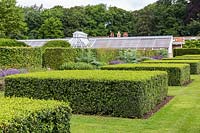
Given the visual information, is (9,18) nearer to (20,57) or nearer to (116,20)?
(20,57)

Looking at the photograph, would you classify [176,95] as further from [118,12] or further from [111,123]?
[118,12]

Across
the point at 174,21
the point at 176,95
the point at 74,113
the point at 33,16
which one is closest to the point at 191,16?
the point at 174,21

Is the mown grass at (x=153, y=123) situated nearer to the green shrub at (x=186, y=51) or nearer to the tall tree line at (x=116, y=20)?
the green shrub at (x=186, y=51)

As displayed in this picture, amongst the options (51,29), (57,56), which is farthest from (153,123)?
(51,29)

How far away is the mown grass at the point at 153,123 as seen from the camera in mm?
6797

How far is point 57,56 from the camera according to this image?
67.0ft

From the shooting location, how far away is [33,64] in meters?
18.7

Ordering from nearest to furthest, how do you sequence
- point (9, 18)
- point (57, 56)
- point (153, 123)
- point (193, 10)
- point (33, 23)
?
point (153, 123) < point (57, 56) < point (9, 18) < point (193, 10) < point (33, 23)

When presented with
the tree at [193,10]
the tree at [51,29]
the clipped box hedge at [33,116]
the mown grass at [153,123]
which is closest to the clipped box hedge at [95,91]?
the mown grass at [153,123]

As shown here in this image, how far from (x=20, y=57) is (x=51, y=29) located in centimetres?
4442

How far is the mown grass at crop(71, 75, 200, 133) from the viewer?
680 cm

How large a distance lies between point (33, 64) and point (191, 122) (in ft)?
41.0

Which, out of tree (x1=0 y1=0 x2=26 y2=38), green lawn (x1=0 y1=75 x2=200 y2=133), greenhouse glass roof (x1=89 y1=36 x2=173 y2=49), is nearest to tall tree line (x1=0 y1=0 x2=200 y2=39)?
→ tree (x1=0 y1=0 x2=26 y2=38)

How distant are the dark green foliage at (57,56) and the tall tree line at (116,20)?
36484 millimetres
